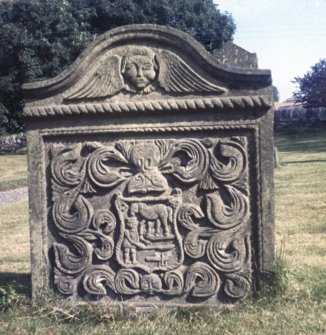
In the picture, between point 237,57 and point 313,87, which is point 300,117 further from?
point 237,57

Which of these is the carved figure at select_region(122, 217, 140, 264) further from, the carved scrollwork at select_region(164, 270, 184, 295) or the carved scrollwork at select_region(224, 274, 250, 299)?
the carved scrollwork at select_region(224, 274, 250, 299)

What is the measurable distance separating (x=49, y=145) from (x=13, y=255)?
276 cm

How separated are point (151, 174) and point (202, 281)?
34.8 inches

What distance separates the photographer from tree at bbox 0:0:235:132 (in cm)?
2428

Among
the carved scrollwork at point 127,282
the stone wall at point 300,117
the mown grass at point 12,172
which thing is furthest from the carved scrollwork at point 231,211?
the stone wall at point 300,117

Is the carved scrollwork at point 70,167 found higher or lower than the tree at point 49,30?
lower

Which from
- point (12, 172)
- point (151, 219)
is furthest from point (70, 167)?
point (12, 172)

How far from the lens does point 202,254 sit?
14.5ft

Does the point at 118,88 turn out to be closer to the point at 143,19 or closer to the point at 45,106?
the point at 45,106

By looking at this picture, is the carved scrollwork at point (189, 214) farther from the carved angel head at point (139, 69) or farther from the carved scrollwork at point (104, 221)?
the carved angel head at point (139, 69)

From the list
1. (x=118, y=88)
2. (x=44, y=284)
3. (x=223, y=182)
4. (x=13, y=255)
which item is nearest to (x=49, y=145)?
(x=118, y=88)

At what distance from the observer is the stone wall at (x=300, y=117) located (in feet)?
115

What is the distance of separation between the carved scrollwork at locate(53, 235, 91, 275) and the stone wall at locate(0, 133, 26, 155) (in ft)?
79.6

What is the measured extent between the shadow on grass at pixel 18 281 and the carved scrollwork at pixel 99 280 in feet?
1.81
